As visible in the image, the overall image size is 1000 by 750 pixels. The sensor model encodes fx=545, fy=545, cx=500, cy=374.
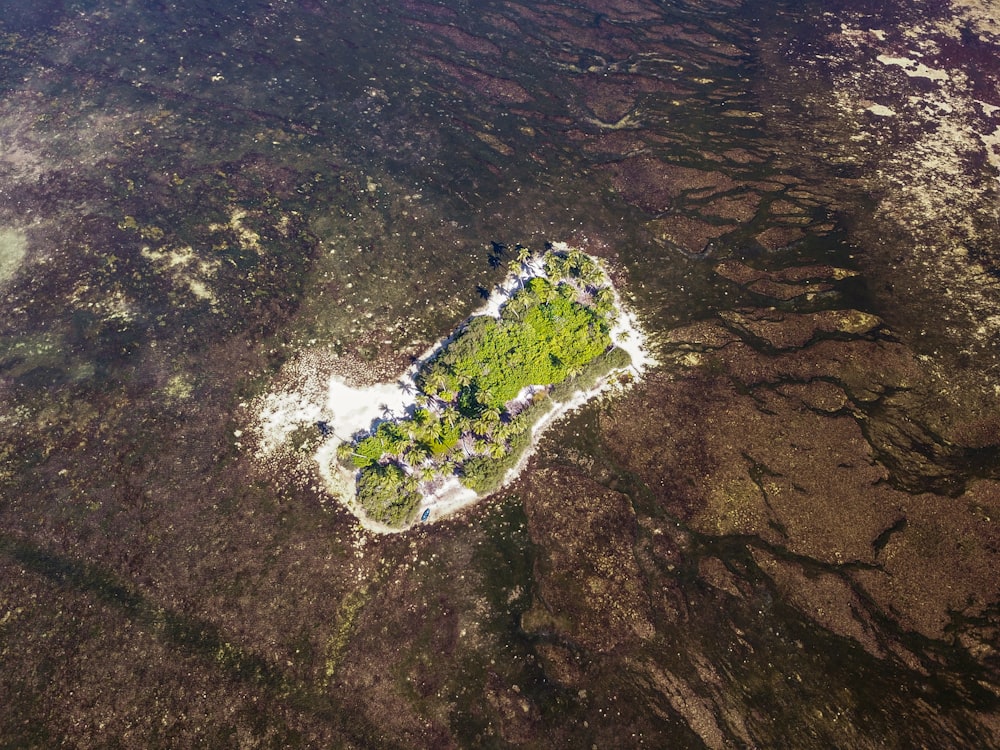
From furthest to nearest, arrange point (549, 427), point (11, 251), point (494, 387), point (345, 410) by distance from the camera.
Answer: point (11, 251)
point (494, 387)
point (345, 410)
point (549, 427)

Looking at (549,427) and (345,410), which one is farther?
(345,410)

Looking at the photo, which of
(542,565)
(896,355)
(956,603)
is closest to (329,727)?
(542,565)

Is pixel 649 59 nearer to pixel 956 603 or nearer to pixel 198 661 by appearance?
pixel 956 603

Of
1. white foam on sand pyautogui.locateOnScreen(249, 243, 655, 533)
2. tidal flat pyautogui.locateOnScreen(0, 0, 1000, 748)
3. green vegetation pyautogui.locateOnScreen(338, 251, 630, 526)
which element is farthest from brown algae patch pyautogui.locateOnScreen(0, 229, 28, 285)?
green vegetation pyautogui.locateOnScreen(338, 251, 630, 526)

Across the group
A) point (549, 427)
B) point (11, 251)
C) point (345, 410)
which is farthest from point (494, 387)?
point (11, 251)

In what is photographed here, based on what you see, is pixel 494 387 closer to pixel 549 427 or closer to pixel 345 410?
pixel 549 427

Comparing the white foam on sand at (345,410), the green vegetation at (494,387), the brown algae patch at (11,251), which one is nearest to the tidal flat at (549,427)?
the brown algae patch at (11,251)
